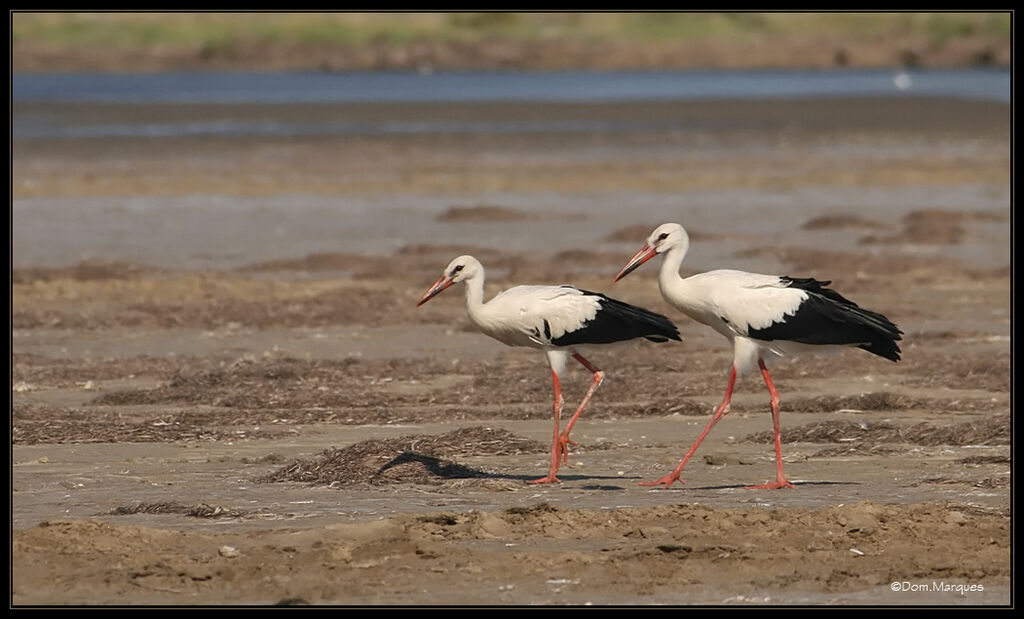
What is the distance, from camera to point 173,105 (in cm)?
5300

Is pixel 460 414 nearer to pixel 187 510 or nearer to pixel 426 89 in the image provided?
pixel 187 510

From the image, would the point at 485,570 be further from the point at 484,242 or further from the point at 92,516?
the point at 484,242

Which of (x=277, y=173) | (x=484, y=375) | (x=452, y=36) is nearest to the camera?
(x=484, y=375)

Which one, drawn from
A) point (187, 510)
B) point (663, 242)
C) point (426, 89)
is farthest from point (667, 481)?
point (426, 89)

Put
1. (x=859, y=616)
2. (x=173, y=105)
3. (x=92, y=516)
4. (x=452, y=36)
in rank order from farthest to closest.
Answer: (x=452, y=36) < (x=173, y=105) < (x=92, y=516) < (x=859, y=616)

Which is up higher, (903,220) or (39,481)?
(39,481)

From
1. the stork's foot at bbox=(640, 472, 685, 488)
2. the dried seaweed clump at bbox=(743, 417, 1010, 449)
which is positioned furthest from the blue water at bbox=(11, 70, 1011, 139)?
the stork's foot at bbox=(640, 472, 685, 488)

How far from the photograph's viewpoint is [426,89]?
6228 centimetres

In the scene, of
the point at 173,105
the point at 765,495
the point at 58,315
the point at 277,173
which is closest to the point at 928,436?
the point at 765,495

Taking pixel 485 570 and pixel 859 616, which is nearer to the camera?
pixel 859 616

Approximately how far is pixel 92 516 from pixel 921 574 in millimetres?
4195

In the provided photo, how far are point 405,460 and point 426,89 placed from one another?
52349 millimetres

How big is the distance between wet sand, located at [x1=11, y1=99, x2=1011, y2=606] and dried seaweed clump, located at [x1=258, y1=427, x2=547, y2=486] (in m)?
0.03

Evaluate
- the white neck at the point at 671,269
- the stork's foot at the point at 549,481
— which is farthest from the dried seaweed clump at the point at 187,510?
the white neck at the point at 671,269
